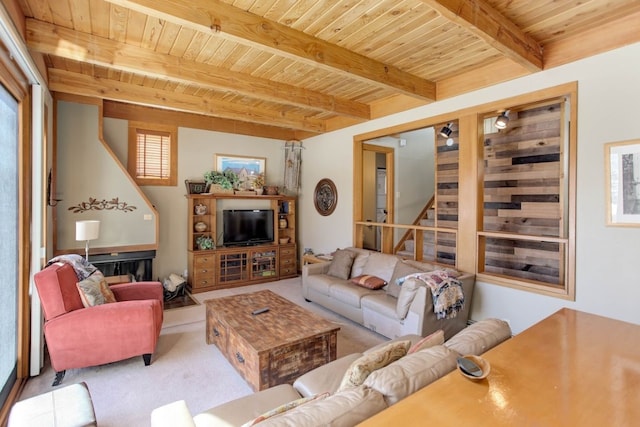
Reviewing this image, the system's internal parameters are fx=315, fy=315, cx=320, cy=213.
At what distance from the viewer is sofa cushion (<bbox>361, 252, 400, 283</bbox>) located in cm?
397

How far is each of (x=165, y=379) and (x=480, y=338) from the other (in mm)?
2417

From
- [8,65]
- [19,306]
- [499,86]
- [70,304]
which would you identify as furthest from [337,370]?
[499,86]

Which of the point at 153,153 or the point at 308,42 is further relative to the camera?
the point at 153,153

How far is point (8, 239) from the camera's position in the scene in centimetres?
234

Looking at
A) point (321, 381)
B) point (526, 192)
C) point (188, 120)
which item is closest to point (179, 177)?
point (188, 120)

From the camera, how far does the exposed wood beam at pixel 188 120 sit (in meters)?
4.75

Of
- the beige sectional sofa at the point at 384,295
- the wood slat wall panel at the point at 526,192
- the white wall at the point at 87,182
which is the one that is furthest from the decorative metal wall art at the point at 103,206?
the wood slat wall panel at the point at 526,192

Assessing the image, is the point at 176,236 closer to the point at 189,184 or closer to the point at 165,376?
the point at 189,184

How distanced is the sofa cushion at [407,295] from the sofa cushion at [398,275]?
314mm

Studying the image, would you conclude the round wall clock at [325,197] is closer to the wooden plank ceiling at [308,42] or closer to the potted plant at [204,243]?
the wooden plank ceiling at [308,42]

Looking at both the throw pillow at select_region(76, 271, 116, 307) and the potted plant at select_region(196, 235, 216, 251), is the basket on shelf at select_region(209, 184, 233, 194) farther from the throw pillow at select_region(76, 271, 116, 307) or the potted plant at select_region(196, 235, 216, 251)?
the throw pillow at select_region(76, 271, 116, 307)

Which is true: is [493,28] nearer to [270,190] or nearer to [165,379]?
[165,379]

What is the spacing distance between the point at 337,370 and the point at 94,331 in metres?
2.03

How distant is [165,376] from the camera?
8.61 ft
